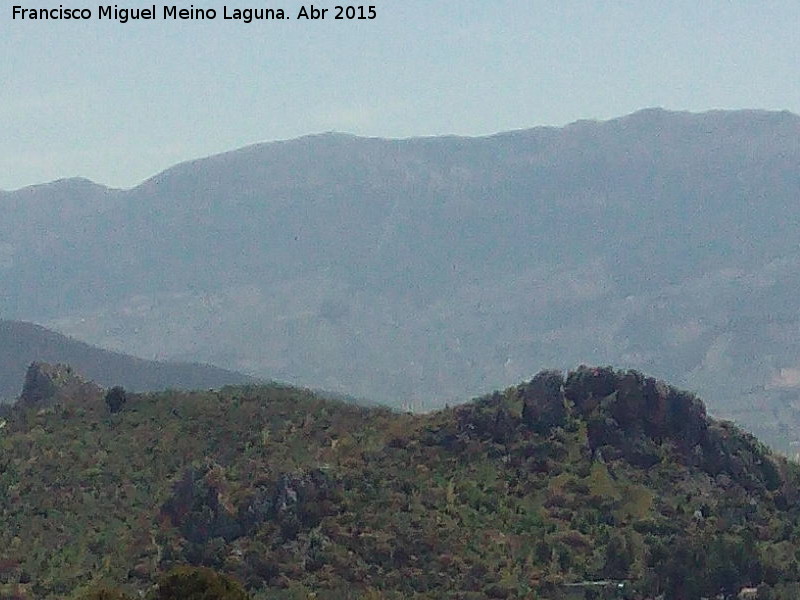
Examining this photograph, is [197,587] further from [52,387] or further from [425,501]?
[52,387]

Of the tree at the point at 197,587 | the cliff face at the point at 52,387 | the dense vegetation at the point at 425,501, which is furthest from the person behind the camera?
the cliff face at the point at 52,387

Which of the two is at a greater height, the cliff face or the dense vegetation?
the cliff face

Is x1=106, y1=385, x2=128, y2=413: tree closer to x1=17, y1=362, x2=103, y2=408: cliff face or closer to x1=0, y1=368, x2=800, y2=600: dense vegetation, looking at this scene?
x1=0, y1=368, x2=800, y2=600: dense vegetation

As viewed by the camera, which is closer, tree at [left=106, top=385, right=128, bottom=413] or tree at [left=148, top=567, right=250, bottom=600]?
tree at [left=148, top=567, right=250, bottom=600]

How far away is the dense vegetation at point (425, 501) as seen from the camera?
221 ft

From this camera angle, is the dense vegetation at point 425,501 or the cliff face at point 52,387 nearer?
the dense vegetation at point 425,501

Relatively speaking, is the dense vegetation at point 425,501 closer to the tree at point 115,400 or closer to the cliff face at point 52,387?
the tree at point 115,400

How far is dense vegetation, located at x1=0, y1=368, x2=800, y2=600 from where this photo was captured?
6741 cm

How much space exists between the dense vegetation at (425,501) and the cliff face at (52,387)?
17445 mm

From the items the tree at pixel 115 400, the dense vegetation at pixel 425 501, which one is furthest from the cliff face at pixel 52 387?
the dense vegetation at pixel 425 501

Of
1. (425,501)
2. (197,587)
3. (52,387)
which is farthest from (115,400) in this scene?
(197,587)

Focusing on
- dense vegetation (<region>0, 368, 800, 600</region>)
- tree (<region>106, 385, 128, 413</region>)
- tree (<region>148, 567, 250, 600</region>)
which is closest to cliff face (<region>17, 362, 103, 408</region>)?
tree (<region>106, 385, 128, 413</region>)

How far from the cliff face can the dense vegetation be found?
17445mm

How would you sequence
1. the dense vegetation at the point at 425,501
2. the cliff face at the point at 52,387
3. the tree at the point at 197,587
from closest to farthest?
1. the tree at the point at 197,587
2. the dense vegetation at the point at 425,501
3. the cliff face at the point at 52,387
